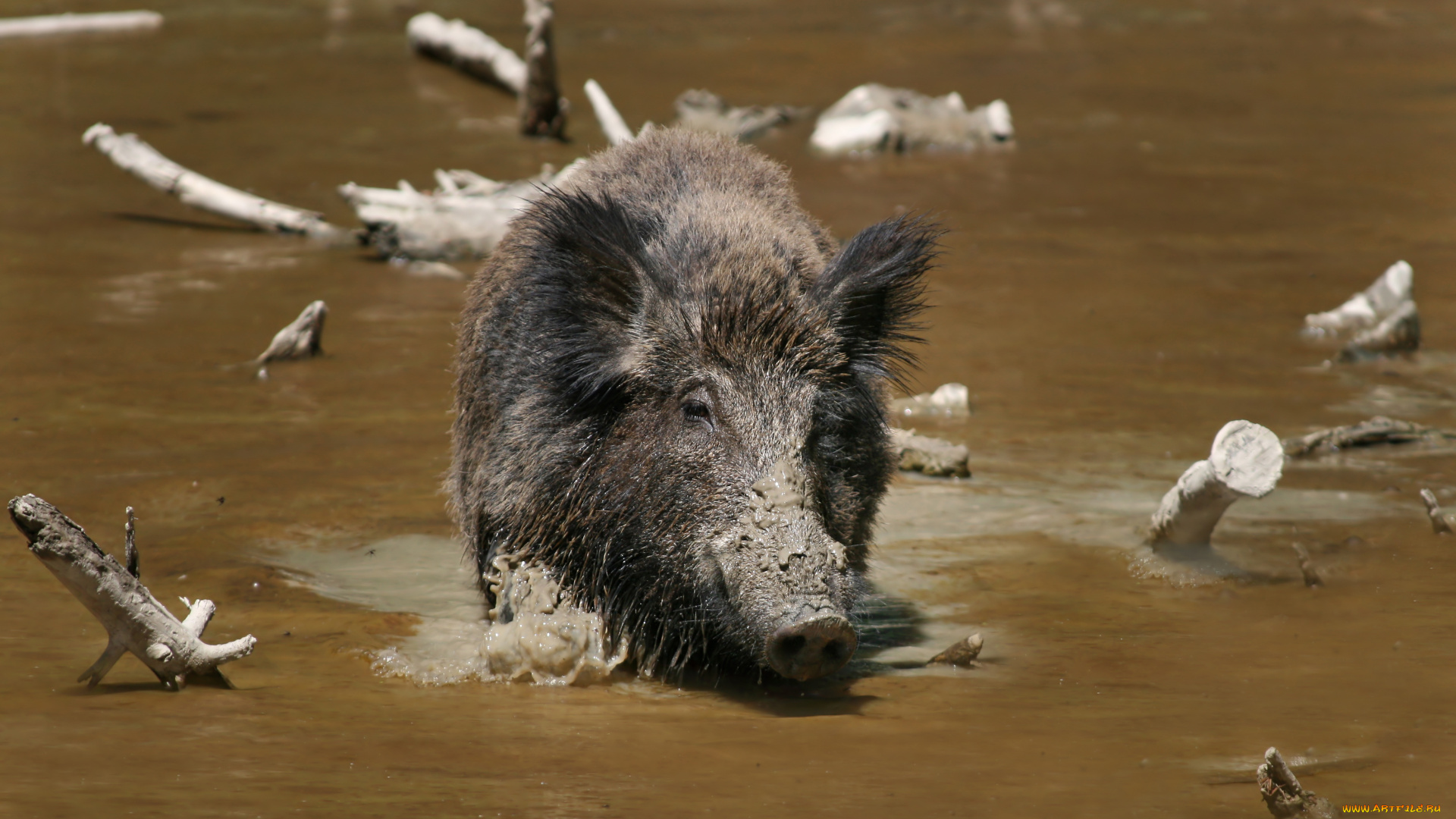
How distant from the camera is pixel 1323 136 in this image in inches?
690

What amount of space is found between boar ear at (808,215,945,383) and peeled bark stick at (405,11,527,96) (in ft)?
39.3

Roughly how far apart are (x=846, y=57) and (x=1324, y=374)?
1357cm

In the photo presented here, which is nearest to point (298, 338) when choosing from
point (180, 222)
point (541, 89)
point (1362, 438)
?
point (180, 222)

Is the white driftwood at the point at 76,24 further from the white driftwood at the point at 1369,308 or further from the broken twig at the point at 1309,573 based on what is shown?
the broken twig at the point at 1309,573

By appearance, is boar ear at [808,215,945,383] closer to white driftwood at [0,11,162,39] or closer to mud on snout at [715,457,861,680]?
mud on snout at [715,457,861,680]

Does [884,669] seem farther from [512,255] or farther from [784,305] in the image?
[512,255]

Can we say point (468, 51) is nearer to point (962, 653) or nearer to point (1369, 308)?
point (1369, 308)

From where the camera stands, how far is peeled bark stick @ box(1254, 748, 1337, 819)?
3658mm

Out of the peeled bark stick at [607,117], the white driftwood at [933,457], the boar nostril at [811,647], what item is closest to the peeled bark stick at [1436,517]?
the white driftwood at [933,457]

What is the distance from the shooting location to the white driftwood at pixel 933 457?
7938 millimetres

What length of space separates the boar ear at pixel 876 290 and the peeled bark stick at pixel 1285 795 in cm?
248

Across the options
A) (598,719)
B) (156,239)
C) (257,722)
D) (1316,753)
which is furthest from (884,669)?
(156,239)

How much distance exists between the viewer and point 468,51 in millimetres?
19172

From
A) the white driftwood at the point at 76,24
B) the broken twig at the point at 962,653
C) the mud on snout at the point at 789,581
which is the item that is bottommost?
the white driftwood at the point at 76,24
